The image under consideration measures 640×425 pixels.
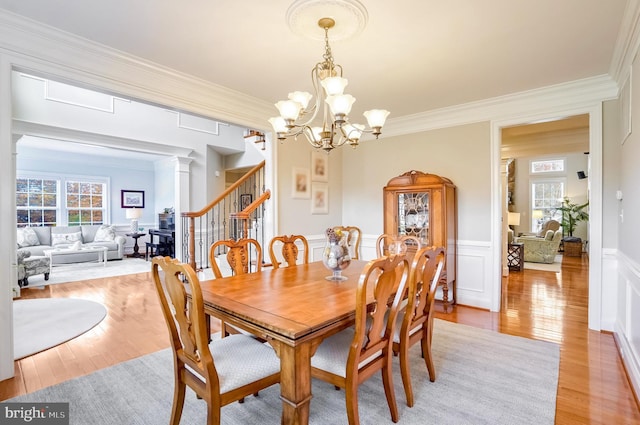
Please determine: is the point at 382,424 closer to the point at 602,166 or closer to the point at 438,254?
the point at 438,254

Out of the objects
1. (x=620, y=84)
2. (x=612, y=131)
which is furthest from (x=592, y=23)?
(x=612, y=131)

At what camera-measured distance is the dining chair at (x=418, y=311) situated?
189 cm

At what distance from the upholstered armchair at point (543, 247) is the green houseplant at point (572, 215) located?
2.50 m

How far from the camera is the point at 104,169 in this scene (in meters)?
8.24

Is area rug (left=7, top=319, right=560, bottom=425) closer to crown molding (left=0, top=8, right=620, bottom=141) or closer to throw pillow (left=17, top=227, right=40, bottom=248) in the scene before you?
crown molding (left=0, top=8, right=620, bottom=141)

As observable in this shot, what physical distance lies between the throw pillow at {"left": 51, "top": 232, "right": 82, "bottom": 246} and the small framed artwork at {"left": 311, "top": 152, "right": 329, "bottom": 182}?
5.97 m

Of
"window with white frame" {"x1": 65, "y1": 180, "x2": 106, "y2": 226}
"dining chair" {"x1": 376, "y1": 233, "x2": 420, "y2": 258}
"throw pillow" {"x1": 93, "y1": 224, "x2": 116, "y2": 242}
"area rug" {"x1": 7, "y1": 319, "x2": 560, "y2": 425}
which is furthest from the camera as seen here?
"window with white frame" {"x1": 65, "y1": 180, "x2": 106, "y2": 226}

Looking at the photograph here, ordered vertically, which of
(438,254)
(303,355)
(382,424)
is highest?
(438,254)

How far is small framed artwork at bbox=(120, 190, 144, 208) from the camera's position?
850 centimetres

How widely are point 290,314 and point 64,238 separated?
7795 mm

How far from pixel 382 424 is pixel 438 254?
42.3 inches

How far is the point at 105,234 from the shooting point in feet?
24.9

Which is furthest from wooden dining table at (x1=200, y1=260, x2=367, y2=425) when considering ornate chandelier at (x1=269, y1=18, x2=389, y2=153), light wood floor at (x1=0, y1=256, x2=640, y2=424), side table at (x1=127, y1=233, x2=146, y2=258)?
side table at (x1=127, y1=233, x2=146, y2=258)

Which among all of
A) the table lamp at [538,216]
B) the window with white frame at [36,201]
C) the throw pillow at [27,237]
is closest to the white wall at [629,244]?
the table lamp at [538,216]
